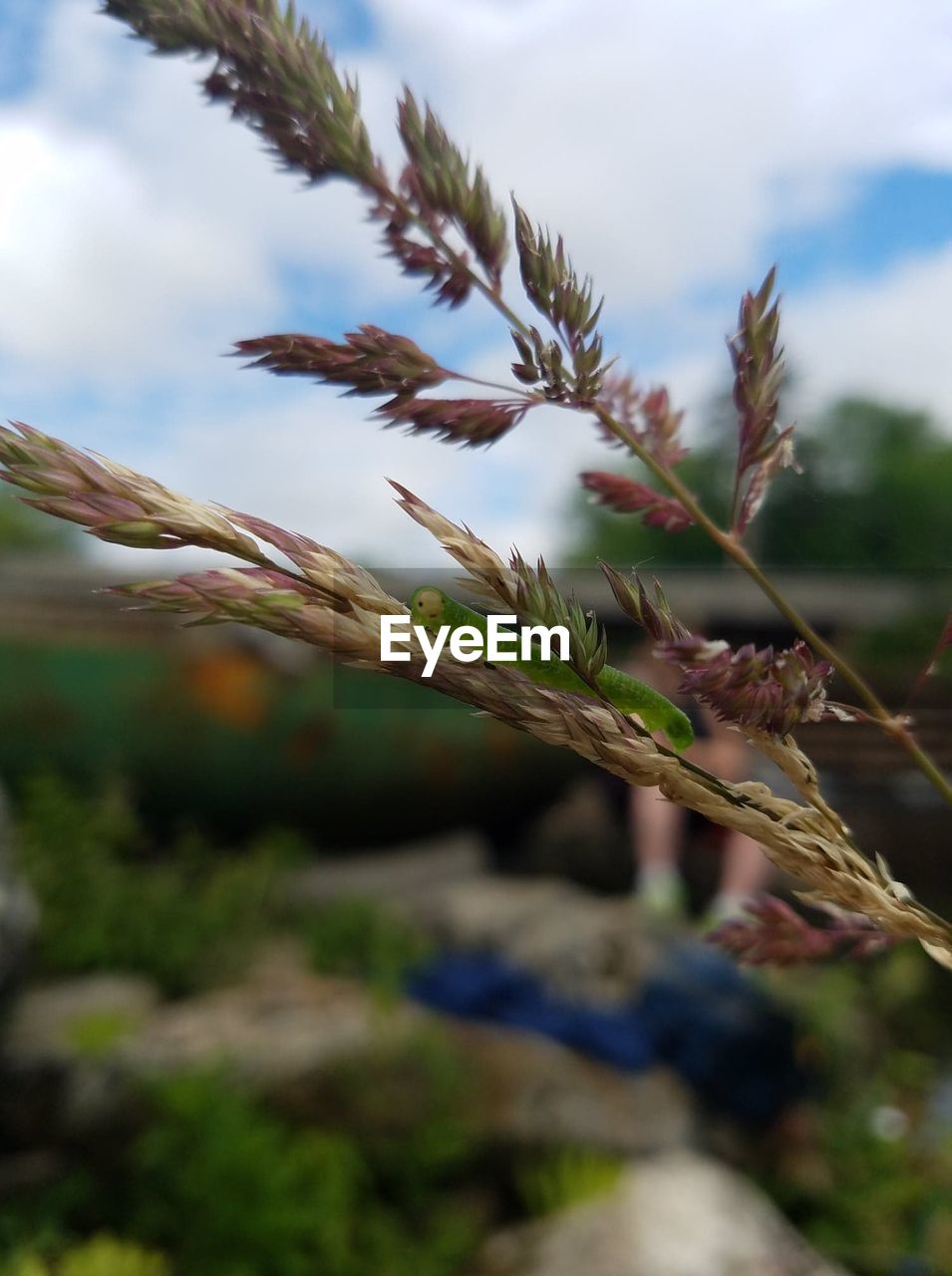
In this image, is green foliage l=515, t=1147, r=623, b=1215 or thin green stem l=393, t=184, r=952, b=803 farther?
green foliage l=515, t=1147, r=623, b=1215

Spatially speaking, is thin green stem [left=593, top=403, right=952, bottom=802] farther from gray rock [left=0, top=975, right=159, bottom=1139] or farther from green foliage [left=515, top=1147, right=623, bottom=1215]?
gray rock [left=0, top=975, right=159, bottom=1139]

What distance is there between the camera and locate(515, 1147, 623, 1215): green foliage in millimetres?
2699

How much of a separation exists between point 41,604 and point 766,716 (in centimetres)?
543

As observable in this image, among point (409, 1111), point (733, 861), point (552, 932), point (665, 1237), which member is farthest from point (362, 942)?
point (665, 1237)

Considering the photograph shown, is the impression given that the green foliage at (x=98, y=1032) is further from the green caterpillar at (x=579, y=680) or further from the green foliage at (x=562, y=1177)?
the green caterpillar at (x=579, y=680)

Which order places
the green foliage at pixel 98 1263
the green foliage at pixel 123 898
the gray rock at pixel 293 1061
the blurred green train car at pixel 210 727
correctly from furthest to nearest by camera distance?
the blurred green train car at pixel 210 727
the green foliage at pixel 123 898
the gray rock at pixel 293 1061
the green foliage at pixel 98 1263

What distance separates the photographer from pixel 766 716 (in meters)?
0.33

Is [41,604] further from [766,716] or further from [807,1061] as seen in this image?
[766,716]

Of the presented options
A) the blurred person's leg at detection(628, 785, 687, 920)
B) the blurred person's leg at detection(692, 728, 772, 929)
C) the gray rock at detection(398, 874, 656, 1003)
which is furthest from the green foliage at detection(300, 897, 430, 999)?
the blurred person's leg at detection(692, 728, 772, 929)

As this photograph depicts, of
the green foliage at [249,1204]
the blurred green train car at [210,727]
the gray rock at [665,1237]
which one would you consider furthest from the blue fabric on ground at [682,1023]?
the blurred green train car at [210,727]

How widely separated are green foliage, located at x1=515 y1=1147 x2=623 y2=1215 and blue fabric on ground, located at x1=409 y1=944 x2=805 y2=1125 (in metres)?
0.46

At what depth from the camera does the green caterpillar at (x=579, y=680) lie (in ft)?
1.15

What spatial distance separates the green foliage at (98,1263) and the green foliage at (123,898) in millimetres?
1593

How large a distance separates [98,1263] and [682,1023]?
6.43 ft
